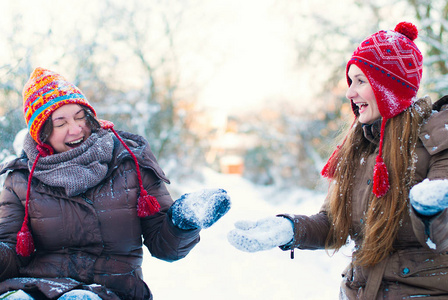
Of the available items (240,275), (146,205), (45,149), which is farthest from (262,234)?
(240,275)

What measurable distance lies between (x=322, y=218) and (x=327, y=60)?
7647 mm

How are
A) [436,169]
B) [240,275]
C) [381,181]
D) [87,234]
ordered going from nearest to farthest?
[436,169], [381,181], [87,234], [240,275]

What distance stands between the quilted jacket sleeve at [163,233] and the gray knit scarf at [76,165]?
23cm

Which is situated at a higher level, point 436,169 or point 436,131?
point 436,131

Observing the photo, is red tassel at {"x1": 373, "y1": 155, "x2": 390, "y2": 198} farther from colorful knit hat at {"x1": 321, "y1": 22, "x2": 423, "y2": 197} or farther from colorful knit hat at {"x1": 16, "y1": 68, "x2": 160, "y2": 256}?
colorful knit hat at {"x1": 16, "y1": 68, "x2": 160, "y2": 256}

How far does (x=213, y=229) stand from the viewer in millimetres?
5176

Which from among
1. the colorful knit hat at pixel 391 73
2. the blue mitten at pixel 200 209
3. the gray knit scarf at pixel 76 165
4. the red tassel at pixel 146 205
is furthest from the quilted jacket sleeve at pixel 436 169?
the gray knit scarf at pixel 76 165

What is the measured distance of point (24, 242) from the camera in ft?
5.56

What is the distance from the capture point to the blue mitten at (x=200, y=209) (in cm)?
158

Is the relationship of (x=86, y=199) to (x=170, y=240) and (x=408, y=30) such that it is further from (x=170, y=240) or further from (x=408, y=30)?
(x=408, y=30)

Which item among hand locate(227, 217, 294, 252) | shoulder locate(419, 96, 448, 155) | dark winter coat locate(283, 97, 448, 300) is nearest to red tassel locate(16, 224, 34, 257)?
hand locate(227, 217, 294, 252)

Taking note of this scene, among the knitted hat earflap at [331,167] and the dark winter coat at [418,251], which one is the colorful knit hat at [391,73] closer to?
the dark winter coat at [418,251]

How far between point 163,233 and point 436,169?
3.94ft

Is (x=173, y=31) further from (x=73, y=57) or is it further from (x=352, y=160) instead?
(x=352, y=160)
